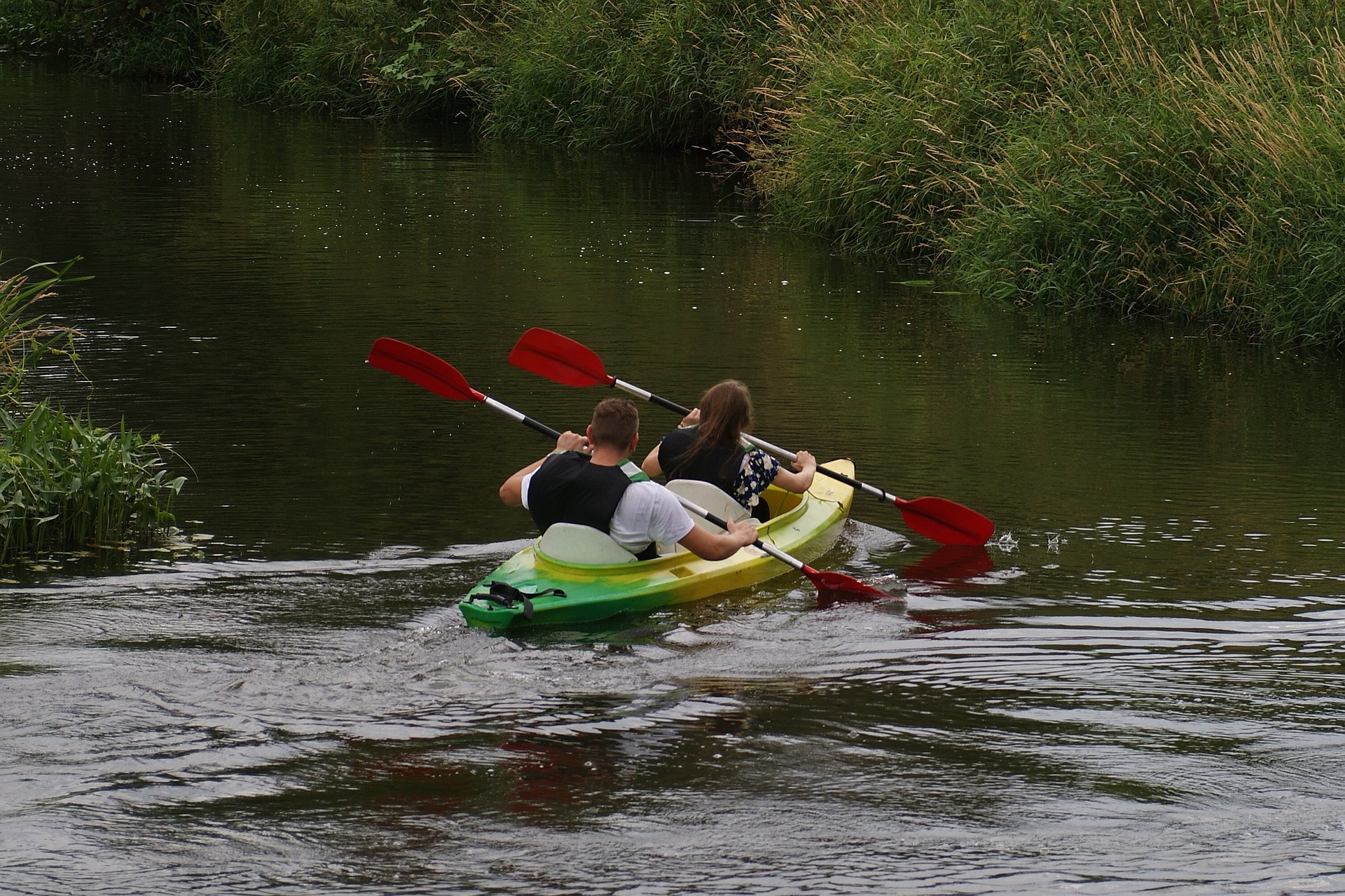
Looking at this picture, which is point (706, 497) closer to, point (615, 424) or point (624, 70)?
point (615, 424)

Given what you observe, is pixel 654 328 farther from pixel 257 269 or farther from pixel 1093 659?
pixel 1093 659

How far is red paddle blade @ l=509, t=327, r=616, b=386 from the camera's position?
916cm

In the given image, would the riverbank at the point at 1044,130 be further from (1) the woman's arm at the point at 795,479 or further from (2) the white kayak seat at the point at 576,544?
(2) the white kayak seat at the point at 576,544

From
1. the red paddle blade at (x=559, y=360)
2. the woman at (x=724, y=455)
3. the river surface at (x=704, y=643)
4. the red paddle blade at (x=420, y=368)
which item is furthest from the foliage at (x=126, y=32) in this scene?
the woman at (x=724, y=455)

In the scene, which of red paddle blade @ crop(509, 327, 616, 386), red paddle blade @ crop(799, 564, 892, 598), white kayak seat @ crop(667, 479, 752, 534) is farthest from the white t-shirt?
red paddle blade @ crop(509, 327, 616, 386)

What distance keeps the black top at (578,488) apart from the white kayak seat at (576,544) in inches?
2.0

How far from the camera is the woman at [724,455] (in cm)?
757

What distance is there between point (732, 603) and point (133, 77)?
97.2 feet

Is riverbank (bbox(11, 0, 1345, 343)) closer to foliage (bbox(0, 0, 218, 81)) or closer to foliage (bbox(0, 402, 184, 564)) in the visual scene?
foliage (bbox(0, 402, 184, 564))

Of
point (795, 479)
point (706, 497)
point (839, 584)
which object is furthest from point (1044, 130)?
point (839, 584)

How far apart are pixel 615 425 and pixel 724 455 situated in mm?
1050

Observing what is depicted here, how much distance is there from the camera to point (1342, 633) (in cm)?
693

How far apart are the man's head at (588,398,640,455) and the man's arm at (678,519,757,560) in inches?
19.2

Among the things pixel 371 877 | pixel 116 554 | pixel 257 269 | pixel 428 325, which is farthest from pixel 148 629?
pixel 257 269
